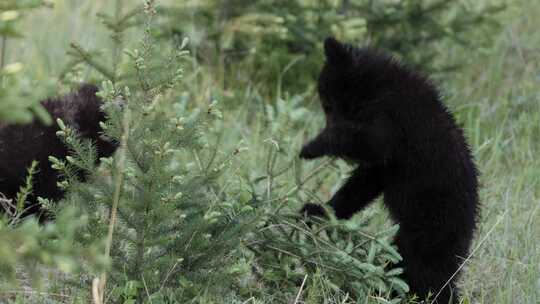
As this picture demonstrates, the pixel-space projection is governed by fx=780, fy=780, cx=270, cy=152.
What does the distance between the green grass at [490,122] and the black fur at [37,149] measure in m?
0.61

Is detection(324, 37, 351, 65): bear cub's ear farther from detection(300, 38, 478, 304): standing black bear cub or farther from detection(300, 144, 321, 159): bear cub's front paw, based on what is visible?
detection(300, 144, 321, 159): bear cub's front paw

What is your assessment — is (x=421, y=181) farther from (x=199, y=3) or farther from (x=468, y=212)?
(x=199, y=3)

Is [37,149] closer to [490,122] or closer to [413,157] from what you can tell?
[413,157]

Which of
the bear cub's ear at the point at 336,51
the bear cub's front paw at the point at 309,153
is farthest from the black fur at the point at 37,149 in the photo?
the bear cub's ear at the point at 336,51

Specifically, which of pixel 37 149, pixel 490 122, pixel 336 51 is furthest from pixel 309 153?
pixel 490 122

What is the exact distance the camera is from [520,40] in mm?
9156

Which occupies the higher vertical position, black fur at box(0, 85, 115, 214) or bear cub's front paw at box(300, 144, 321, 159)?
bear cub's front paw at box(300, 144, 321, 159)

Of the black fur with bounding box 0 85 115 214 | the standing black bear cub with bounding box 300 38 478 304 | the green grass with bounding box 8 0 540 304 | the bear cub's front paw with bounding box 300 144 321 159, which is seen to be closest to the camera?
the standing black bear cub with bounding box 300 38 478 304

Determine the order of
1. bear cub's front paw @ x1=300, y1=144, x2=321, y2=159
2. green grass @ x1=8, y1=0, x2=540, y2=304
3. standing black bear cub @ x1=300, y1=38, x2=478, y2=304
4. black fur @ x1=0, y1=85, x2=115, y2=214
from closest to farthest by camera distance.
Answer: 1. standing black bear cub @ x1=300, y1=38, x2=478, y2=304
2. bear cub's front paw @ x1=300, y1=144, x2=321, y2=159
3. green grass @ x1=8, y1=0, x2=540, y2=304
4. black fur @ x1=0, y1=85, x2=115, y2=214

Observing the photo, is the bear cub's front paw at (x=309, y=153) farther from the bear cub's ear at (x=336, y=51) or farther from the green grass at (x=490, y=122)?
the bear cub's ear at (x=336, y=51)

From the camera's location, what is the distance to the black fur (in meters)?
5.26

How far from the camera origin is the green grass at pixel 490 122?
16.4ft

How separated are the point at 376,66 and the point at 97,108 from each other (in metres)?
2.06

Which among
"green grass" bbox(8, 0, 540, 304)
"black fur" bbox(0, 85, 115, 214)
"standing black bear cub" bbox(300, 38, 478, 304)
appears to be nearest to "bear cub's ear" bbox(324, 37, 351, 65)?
"standing black bear cub" bbox(300, 38, 478, 304)
